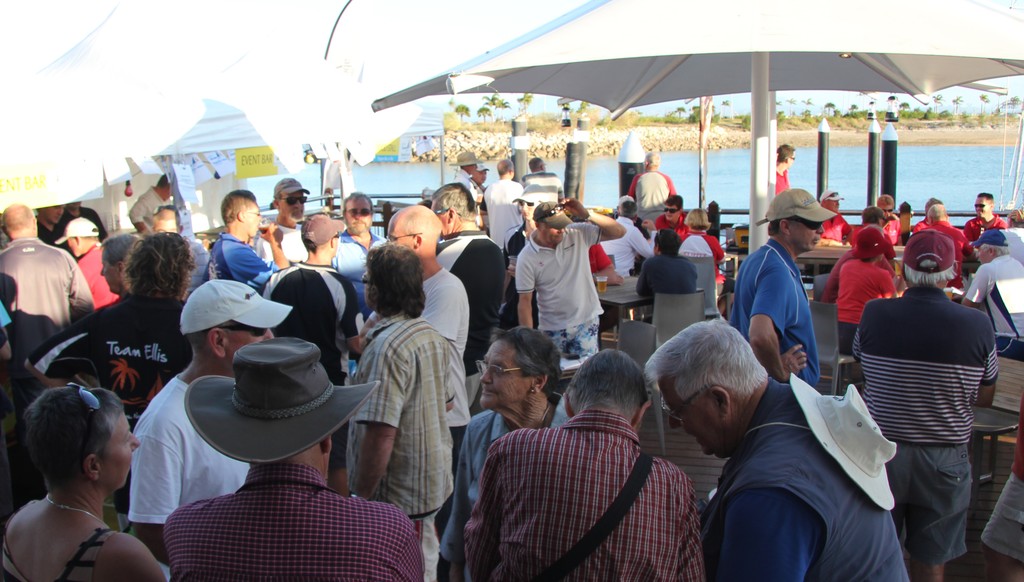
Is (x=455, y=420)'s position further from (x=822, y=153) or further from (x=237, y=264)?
(x=822, y=153)

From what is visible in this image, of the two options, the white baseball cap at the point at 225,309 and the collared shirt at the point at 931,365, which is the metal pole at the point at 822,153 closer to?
the collared shirt at the point at 931,365

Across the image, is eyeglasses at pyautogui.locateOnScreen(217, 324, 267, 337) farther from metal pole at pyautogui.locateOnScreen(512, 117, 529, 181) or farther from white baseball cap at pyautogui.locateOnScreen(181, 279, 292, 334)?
metal pole at pyautogui.locateOnScreen(512, 117, 529, 181)

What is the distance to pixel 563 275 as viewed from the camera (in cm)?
461

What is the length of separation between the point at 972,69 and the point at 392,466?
4.20m

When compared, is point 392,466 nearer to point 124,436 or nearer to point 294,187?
point 124,436

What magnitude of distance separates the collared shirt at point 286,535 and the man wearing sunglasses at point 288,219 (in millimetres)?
3739

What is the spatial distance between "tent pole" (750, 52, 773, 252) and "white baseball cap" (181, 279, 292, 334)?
2471 millimetres

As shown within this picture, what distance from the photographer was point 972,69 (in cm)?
481

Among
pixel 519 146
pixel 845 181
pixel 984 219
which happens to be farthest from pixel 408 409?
pixel 845 181

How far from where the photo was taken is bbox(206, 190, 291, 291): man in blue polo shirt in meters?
4.36

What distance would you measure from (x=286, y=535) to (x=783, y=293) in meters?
2.18

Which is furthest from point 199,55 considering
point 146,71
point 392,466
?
point 392,466

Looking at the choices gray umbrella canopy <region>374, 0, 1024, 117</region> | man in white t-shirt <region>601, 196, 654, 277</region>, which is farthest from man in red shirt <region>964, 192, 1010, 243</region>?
gray umbrella canopy <region>374, 0, 1024, 117</region>

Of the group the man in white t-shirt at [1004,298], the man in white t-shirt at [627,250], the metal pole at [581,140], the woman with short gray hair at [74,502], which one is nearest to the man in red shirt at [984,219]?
the man in white t-shirt at [627,250]
